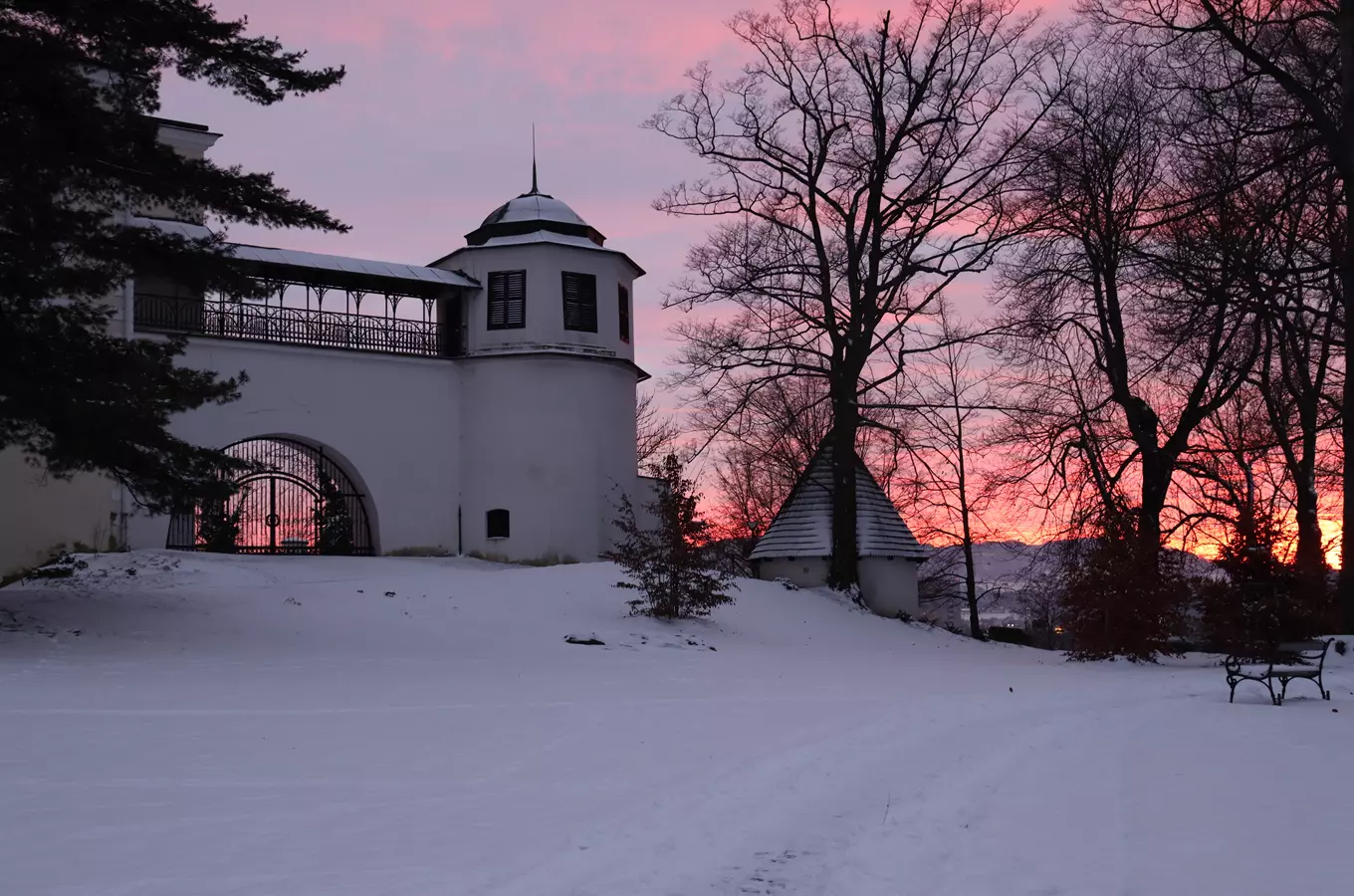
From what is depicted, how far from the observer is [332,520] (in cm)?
3284

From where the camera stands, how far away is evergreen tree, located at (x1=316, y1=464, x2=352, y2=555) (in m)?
32.8

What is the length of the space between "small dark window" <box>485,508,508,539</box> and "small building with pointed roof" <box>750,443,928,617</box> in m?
6.61

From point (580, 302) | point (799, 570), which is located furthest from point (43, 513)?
point (799, 570)

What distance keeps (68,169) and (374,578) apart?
11.2 metres

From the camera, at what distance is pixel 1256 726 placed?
1352cm

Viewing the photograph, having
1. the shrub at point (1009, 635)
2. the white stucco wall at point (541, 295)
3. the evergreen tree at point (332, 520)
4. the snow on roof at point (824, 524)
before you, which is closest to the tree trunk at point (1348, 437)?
the snow on roof at point (824, 524)

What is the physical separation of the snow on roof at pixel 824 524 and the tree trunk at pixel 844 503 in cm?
64

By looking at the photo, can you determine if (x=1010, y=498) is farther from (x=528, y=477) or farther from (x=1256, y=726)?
(x=1256, y=726)

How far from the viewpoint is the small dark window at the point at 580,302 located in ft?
116

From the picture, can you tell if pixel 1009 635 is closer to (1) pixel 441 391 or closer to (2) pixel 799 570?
(2) pixel 799 570

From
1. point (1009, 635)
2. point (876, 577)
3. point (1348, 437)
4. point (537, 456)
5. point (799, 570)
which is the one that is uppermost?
point (537, 456)

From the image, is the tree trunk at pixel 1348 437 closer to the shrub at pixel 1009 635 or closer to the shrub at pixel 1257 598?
the shrub at pixel 1257 598

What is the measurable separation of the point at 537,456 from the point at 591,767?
2411 centimetres

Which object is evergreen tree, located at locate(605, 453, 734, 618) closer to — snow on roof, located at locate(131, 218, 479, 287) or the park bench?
the park bench
